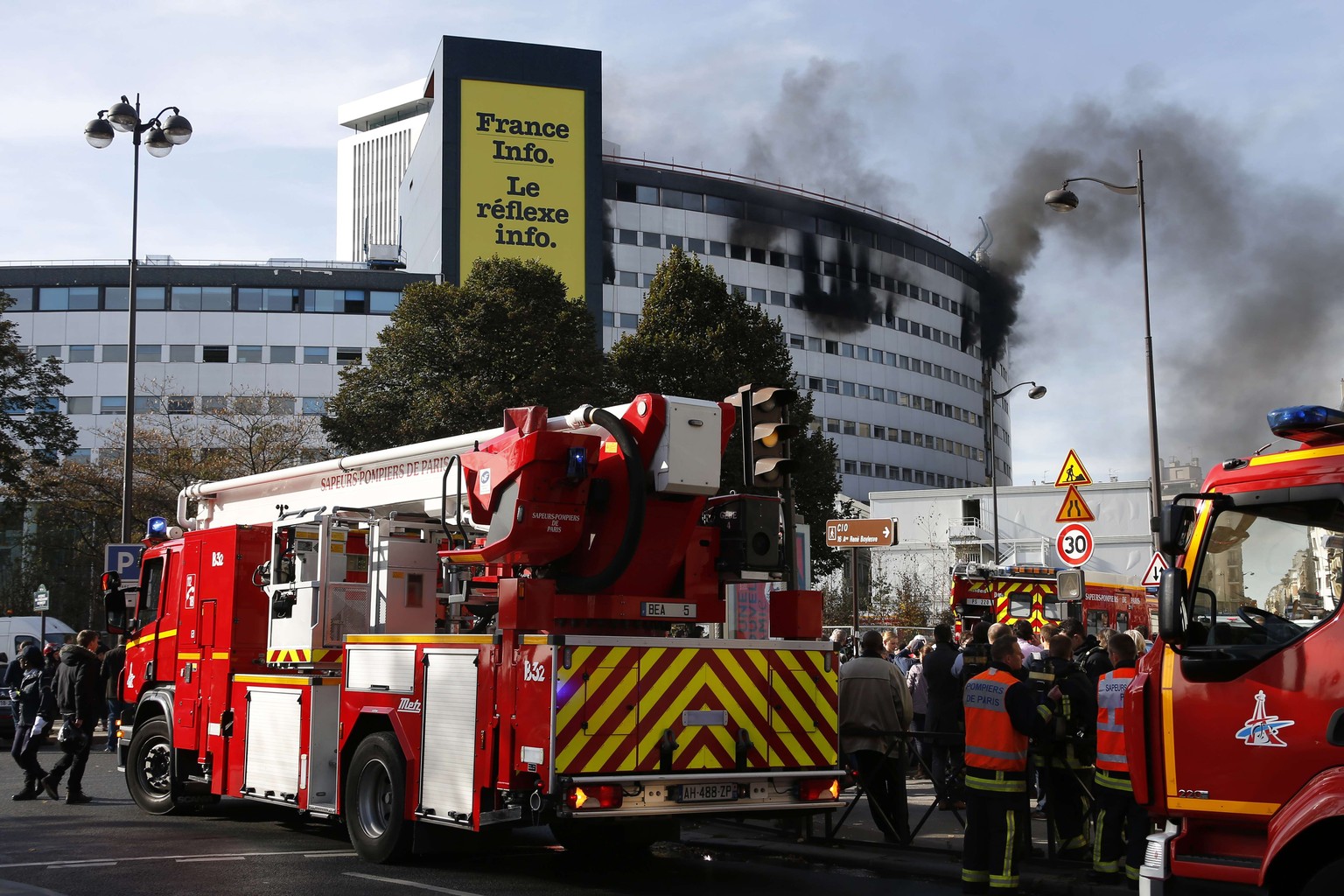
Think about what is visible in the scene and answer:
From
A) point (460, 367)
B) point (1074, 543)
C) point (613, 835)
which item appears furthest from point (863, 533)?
point (460, 367)

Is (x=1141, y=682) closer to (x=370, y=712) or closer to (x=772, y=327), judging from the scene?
(x=370, y=712)

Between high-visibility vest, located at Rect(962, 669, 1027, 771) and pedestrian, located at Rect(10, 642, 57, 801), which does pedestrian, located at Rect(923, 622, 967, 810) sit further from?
pedestrian, located at Rect(10, 642, 57, 801)

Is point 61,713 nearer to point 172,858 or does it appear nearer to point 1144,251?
point 172,858

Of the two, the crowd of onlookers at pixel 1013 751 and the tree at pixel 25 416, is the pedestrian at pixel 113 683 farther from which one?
the tree at pixel 25 416

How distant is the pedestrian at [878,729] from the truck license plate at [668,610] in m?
2.53

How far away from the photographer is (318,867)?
10398 millimetres

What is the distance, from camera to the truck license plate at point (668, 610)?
990cm

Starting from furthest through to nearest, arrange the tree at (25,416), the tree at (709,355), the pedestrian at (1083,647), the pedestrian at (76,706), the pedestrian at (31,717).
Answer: the tree at (709,355)
the tree at (25,416)
the pedestrian at (31,717)
the pedestrian at (76,706)
the pedestrian at (1083,647)

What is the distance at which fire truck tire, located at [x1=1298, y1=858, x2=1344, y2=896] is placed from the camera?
570 centimetres

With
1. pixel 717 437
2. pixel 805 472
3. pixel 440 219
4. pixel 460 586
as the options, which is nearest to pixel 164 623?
pixel 460 586

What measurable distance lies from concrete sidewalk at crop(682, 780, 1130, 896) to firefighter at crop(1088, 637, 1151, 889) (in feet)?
0.74

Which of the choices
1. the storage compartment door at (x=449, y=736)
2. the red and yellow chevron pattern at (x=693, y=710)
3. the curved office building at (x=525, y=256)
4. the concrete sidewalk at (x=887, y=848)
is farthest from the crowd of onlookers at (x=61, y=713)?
the curved office building at (x=525, y=256)

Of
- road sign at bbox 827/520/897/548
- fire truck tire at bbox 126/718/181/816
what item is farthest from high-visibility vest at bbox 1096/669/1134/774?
fire truck tire at bbox 126/718/181/816

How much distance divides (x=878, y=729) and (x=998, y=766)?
292 cm
